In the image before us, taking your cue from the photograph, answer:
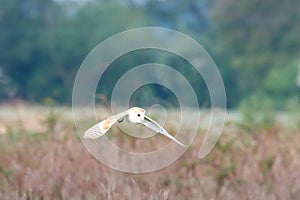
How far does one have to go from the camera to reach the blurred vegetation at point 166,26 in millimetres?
30031

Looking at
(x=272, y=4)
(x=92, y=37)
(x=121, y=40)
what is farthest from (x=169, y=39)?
(x=121, y=40)

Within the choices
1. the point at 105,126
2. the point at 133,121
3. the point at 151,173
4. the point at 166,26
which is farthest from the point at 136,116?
the point at 166,26

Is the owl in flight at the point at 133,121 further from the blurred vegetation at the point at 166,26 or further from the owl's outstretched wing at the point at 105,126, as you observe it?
the blurred vegetation at the point at 166,26

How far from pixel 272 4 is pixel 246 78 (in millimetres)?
3142

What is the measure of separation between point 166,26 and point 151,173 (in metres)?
26.8

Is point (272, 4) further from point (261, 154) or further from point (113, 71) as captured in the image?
point (261, 154)

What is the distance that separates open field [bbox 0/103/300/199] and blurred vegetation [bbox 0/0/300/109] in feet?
61.8

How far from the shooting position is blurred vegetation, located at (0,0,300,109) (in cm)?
3003

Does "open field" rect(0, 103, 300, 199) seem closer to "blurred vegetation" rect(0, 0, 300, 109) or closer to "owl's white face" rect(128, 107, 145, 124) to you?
"owl's white face" rect(128, 107, 145, 124)

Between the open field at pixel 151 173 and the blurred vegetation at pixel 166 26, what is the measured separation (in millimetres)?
18842

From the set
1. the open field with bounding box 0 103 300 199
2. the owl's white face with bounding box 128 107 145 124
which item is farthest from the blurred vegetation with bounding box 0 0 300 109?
the owl's white face with bounding box 128 107 145 124

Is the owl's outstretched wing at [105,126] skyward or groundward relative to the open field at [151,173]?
groundward

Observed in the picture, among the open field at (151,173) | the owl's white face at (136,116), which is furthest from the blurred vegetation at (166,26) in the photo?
the owl's white face at (136,116)

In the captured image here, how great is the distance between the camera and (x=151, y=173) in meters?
5.73
